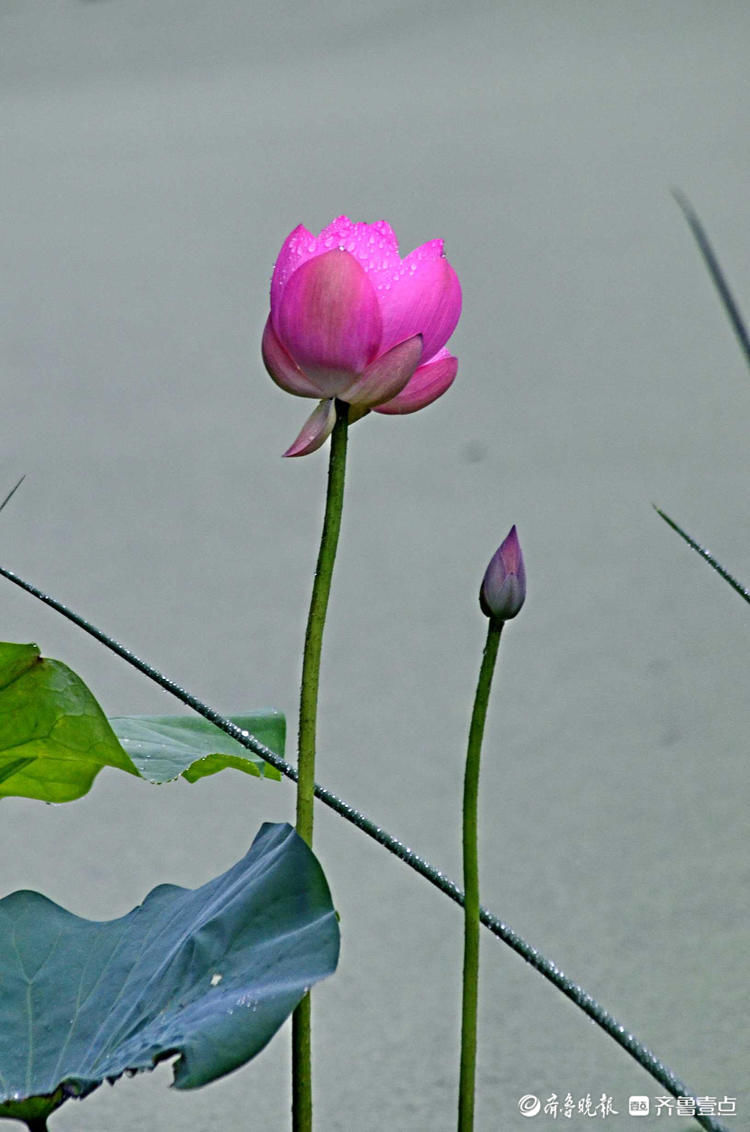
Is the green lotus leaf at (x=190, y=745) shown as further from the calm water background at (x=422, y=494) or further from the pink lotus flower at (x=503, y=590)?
the calm water background at (x=422, y=494)

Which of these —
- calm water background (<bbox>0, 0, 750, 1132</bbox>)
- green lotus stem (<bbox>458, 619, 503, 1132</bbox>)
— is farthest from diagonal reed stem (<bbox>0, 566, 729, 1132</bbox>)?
A: calm water background (<bbox>0, 0, 750, 1132</bbox>)

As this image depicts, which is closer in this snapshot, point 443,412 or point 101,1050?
point 101,1050

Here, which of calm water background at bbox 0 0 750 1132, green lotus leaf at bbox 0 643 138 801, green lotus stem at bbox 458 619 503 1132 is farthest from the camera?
calm water background at bbox 0 0 750 1132

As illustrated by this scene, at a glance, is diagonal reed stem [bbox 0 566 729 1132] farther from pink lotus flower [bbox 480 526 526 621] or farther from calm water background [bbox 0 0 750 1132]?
calm water background [bbox 0 0 750 1132]

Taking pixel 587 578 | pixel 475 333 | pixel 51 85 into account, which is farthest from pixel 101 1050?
pixel 51 85

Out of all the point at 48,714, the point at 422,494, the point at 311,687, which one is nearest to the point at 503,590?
the point at 311,687

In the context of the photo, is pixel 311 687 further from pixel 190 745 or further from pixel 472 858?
pixel 190 745

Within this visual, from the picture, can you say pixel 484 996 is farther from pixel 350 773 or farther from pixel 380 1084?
pixel 350 773
